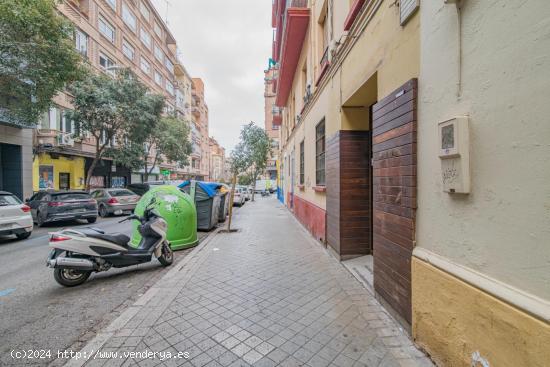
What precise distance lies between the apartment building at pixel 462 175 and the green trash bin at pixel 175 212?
184 inches

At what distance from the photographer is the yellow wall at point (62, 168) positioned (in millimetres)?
17594

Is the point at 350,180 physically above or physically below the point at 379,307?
above

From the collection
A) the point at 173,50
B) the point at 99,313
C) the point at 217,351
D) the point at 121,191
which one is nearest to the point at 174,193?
the point at 99,313

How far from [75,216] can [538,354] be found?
1352cm

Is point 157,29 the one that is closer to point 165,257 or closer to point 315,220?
point 315,220

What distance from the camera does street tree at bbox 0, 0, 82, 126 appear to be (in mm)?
8570

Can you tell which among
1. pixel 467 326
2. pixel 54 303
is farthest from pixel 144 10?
pixel 467 326

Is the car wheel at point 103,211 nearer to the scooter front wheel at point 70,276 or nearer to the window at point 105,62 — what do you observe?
the scooter front wheel at point 70,276

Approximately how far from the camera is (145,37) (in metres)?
31.5

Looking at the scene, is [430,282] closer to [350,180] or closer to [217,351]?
[217,351]

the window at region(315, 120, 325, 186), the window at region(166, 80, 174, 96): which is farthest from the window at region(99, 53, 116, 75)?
the window at region(315, 120, 325, 186)

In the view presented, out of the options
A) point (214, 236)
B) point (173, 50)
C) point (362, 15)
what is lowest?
point (214, 236)

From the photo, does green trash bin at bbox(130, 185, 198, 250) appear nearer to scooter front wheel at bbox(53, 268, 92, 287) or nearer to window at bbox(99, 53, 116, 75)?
scooter front wheel at bbox(53, 268, 92, 287)

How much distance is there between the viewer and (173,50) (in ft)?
137
